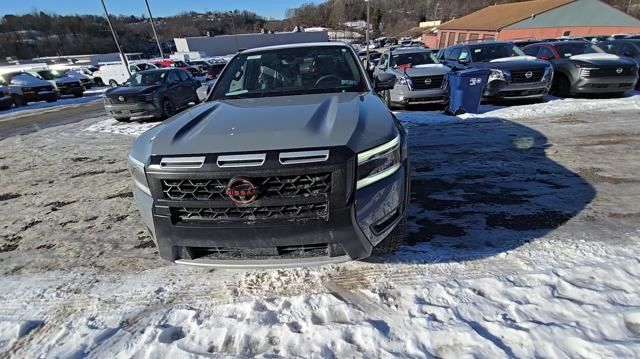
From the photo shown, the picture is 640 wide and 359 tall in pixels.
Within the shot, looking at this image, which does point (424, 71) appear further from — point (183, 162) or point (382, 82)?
point (183, 162)

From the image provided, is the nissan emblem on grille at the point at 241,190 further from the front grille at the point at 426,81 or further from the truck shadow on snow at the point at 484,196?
the front grille at the point at 426,81

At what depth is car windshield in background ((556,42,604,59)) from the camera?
1014 centimetres

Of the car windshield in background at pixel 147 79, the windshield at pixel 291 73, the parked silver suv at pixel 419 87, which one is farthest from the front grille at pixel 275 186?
the car windshield in background at pixel 147 79

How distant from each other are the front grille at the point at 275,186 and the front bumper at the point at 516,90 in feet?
27.1

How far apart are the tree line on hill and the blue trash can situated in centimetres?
6640

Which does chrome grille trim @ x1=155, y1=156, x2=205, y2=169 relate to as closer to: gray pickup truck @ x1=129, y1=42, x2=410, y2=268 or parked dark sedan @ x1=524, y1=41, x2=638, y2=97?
gray pickup truck @ x1=129, y1=42, x2=410, y2=268

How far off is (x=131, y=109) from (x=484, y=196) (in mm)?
9956

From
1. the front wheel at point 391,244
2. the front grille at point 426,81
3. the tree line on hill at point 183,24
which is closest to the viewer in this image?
the front wheel at point 391,244

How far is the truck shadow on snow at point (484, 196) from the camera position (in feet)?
10.1

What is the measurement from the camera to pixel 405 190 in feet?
8.22

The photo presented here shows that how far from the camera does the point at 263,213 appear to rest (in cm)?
218

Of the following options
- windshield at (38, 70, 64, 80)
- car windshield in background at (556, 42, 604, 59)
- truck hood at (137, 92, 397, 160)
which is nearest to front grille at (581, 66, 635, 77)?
car windshield in background at (556, 42, 604, 59)

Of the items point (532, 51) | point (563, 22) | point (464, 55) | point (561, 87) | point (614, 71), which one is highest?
point (464, 55)

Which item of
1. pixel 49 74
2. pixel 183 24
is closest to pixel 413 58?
pixel 49 74
